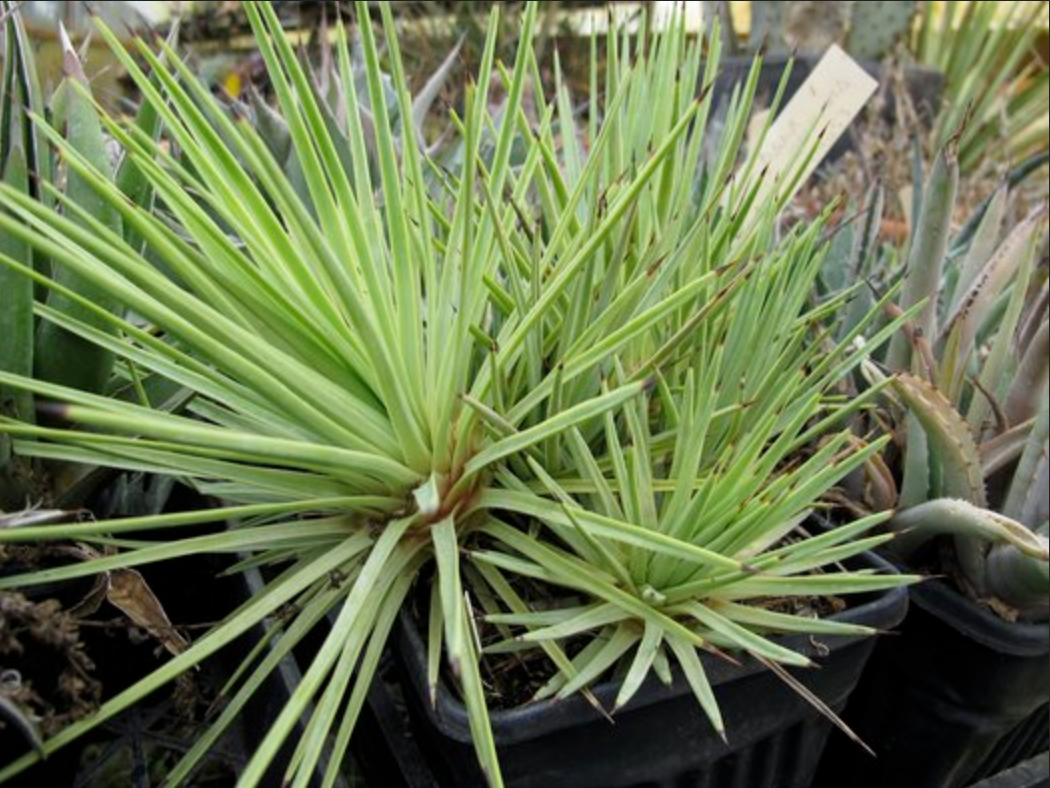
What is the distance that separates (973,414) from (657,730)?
0.40 m

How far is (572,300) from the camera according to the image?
1.69 ft

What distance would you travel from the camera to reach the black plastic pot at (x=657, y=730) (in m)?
0.45

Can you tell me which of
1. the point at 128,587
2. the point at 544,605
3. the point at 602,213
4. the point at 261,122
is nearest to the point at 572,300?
the point at 602,213

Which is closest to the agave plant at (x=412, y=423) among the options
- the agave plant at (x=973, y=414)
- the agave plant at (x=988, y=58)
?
the agave plant at (x=973, y=414)

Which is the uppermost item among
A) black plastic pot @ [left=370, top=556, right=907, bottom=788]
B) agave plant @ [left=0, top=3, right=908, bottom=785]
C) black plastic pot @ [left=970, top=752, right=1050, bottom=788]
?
agave plant @ [left=0, top=3, right=908, bottom=785]

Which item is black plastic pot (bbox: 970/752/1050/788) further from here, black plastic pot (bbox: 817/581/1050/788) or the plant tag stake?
the plant tag stake

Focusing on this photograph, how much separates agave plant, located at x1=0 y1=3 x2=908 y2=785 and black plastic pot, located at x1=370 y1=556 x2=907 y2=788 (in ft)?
0.07

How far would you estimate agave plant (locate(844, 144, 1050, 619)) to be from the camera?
0.59m

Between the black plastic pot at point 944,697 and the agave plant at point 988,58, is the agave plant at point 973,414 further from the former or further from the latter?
the agave plant at point 988,58

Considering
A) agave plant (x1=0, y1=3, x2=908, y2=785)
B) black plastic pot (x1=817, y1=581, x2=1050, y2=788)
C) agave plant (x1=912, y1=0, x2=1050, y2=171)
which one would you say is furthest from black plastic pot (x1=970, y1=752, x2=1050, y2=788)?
agave plant (x1=912, y1=0, x2=1050, y2=171)

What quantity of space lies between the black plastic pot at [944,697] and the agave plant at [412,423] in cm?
17

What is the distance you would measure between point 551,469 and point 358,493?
12 centimetres

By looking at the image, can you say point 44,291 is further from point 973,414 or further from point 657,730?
point 973,414

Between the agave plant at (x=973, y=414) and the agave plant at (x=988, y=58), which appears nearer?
the agave plant at (x=973, y=414)
